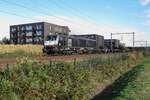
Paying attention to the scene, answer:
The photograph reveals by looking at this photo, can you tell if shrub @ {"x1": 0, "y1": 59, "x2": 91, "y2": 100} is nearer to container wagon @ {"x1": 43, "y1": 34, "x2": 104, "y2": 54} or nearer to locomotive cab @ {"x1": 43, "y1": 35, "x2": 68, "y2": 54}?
locomotive cab @ {"x1": 43, "y1": 35, "x2": 68, "y2": 54}

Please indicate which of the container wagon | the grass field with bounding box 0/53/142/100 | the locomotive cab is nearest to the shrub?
the grass field with bounding box 0/53/142/100

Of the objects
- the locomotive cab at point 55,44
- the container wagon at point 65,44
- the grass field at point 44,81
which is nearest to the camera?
the grass field at point 44,81

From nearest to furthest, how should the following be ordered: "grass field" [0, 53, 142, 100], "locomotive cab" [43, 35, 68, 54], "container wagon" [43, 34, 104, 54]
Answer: "grass field" [0, 53, 142, 100] → "locomotive cab" [43, 35, 68, 54] → "container wagon" [43, 34, 104, 54]

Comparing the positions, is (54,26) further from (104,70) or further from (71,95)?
(71,95)

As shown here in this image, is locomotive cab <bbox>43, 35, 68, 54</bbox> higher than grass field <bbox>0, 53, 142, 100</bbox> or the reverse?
higher

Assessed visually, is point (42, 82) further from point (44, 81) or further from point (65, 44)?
point (65, 44)

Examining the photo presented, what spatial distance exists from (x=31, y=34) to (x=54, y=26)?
985 cm

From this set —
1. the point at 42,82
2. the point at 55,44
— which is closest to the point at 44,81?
the point at 42,82

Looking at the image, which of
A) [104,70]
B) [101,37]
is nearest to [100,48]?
[101,37]

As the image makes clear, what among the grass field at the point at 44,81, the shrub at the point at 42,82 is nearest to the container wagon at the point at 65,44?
the grass field at the point at 44,81

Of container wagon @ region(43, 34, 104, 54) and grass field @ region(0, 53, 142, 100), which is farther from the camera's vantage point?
container wagon @ region(43, 34, 104, 54)

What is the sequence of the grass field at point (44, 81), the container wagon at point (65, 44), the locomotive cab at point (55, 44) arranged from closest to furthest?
1. the grass field at point (44, 81)
2. the locomotive cab at point (55, 44)
3. the container wagon at point (65, 44)

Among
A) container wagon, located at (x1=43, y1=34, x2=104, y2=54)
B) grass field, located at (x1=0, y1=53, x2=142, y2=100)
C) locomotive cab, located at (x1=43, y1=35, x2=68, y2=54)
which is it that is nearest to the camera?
grass field, located at (x1=0, y1=53, x2=142, y2=100)

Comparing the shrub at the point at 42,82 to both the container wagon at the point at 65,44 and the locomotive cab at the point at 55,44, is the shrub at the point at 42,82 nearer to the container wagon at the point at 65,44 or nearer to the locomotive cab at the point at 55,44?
the locomotive cab at the point at 55,44
